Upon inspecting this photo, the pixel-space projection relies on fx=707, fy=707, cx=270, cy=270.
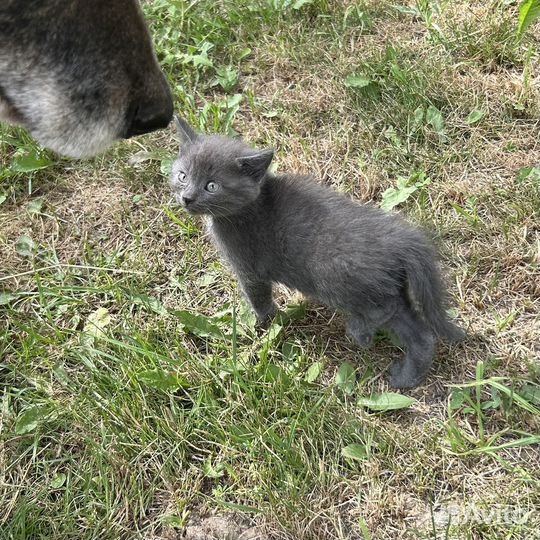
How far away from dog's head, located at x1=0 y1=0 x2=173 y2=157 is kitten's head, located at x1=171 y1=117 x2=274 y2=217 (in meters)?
0.60

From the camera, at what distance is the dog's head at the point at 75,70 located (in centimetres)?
264

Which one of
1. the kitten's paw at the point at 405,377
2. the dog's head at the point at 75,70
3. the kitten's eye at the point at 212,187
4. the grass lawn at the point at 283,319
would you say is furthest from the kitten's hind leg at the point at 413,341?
the dog's head at the point at 75,70

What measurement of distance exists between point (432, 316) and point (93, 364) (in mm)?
1699

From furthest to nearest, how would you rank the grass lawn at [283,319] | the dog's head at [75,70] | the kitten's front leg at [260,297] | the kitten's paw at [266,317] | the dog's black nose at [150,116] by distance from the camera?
the kitten's paw at [266,317]
the kitten's front leg at [260,297]
the grass lawn at [283,319]
the dog's black nose at [150,116]
the dog's head at [75,70]

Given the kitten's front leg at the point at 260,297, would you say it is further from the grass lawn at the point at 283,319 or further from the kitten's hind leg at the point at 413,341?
the kitten's hind leg at the point at 413,341

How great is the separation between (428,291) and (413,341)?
0.89 feet

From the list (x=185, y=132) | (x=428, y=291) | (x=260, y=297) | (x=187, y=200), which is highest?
(x=185, y=132)

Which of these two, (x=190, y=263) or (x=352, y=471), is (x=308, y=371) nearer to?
(x=352, y=471)

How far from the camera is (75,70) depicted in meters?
2.71

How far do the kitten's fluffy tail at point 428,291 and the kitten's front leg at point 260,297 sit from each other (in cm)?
76

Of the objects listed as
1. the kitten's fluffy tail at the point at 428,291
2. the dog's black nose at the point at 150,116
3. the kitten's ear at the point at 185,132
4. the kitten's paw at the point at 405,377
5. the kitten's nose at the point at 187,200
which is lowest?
the kitten's paw at the point at 405,377

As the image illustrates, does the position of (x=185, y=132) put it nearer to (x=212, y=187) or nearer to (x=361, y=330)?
(x=212, y=187)

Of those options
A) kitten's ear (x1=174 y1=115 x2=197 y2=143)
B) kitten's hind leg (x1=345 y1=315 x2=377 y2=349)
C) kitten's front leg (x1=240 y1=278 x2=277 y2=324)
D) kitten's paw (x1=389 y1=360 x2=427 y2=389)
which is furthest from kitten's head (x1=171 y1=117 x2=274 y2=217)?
kitten's paw (x1=389 y1=360 x2=427 y2=389)

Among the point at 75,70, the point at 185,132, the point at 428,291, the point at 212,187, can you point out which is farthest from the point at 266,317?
the point at 75,70
